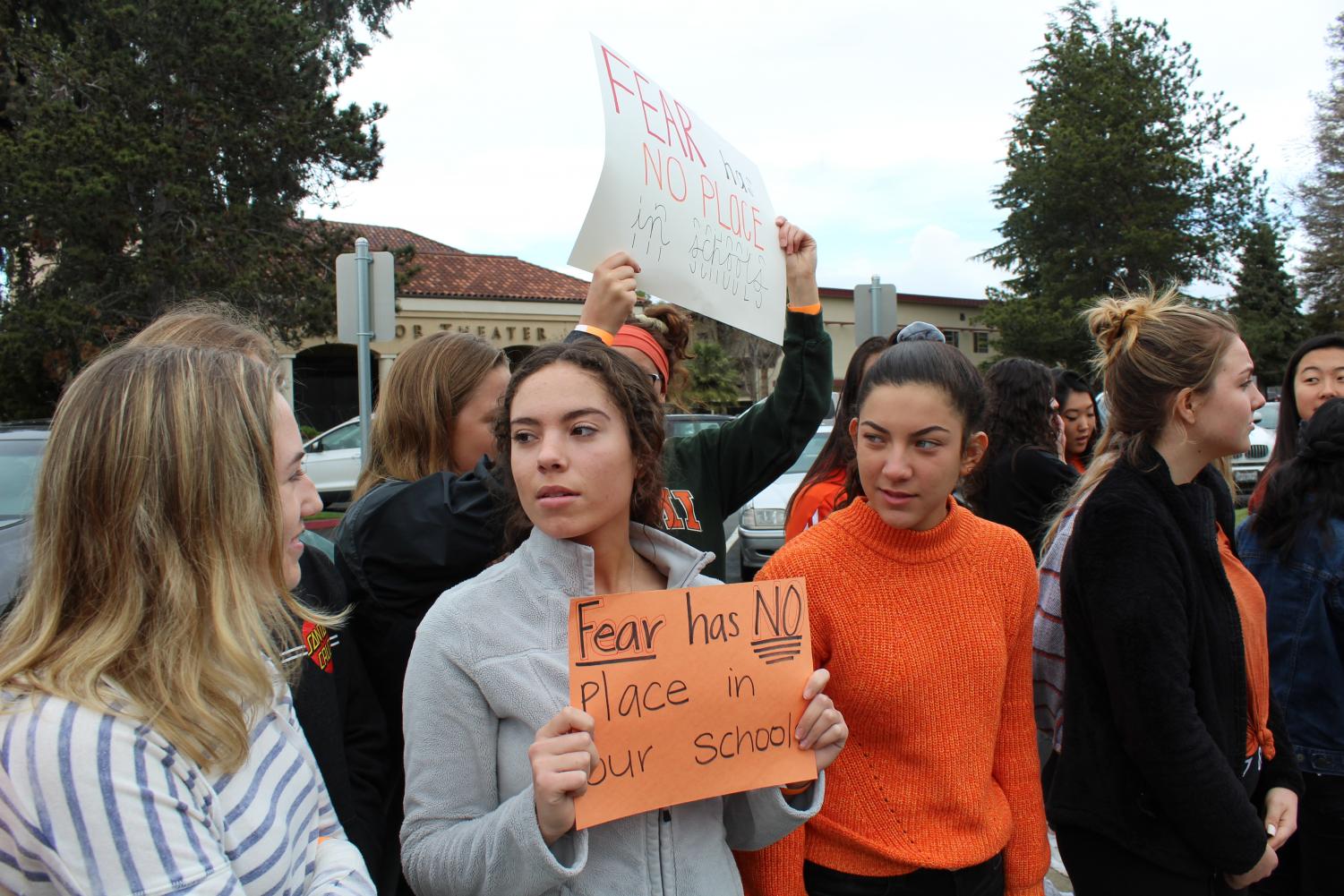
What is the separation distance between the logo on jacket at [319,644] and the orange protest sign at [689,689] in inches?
31.3

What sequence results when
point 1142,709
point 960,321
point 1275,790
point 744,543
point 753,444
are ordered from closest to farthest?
point 1142,709 < point 1275,790 < point 753,444 < point 744,543 < point 960,321

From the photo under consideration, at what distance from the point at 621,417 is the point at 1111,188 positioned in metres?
40.5

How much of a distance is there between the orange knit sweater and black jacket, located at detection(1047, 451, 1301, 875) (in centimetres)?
17

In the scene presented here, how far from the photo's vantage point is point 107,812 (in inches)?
42.7

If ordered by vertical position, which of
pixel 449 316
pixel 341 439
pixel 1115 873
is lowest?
pixel 1115 873

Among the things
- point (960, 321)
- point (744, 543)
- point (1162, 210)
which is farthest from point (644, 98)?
point (960, 321)

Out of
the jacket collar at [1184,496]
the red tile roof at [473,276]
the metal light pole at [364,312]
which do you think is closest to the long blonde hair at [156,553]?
the jacket collar at [1184,496]

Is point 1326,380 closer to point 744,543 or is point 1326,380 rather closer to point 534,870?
point 534,870

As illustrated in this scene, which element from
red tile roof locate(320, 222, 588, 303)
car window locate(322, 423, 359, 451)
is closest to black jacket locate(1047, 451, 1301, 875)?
car window locate(322, 423, 359, 451)

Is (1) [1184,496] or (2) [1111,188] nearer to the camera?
(1) [1184,496]

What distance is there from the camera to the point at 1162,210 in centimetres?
3609

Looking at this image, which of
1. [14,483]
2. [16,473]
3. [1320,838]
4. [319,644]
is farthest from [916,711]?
[16,473]

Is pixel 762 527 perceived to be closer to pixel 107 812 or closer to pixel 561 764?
pixel 561 764

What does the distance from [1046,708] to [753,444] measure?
1.05 meters
